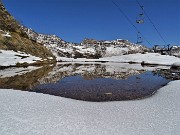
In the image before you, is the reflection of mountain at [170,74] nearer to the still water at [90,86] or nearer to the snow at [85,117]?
the still water at [90,86]

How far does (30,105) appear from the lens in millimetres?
6426

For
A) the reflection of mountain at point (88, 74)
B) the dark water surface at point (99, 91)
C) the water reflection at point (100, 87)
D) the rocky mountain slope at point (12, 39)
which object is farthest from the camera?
the rocky mountain slope at point (12, 39)

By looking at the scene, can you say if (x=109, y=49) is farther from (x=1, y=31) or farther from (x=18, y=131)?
(x=18, y=131)

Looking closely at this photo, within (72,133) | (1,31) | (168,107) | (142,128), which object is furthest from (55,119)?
(1,31)

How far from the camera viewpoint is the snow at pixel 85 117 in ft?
15.7

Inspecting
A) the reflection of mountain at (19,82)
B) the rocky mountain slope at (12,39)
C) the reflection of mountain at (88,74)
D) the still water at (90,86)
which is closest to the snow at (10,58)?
the rocky mountain slope at (12,39)

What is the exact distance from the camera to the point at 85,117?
18.7 feet

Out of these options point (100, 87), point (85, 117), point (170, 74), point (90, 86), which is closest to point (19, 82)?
point (90, 86)

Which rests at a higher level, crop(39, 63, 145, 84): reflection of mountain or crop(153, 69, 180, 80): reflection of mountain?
crop(39, 63, 145, 84): reflection of mountain

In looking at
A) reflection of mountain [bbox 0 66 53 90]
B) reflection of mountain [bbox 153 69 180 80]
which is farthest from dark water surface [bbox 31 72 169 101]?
reflection of mountain [bbox 153 69 180 80]

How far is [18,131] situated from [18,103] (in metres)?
2.19

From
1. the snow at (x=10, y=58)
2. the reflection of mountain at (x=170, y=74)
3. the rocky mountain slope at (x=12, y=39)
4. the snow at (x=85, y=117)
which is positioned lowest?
the reflection of mountain at (x=170, y=74)

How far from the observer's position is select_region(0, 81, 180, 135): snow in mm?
4781

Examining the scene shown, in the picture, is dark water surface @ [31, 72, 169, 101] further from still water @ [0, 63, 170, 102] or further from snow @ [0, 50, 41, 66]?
snow @ [0, 50, 41, 66]
